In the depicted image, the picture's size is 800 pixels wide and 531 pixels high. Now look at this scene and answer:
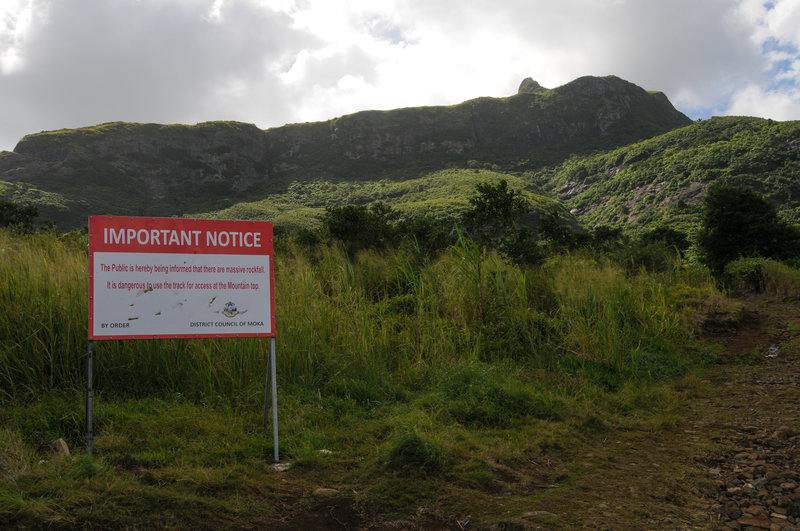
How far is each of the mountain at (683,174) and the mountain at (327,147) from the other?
82.0ft

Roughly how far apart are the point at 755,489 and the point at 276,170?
144m

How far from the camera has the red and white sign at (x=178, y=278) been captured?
3416 mm

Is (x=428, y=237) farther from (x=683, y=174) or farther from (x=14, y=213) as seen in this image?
(x=683, y=174)

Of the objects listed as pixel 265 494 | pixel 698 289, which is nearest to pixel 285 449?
pixel 265 494

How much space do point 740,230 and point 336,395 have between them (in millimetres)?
22367

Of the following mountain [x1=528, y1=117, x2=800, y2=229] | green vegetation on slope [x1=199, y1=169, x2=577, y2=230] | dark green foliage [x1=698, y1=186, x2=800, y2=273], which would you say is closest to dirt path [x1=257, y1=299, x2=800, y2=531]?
dark green foliage [x1=698, y1=186, x2=800, y2=273]

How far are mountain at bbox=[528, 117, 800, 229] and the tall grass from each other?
55860 millimetres

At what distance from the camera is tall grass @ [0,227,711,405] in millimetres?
4398

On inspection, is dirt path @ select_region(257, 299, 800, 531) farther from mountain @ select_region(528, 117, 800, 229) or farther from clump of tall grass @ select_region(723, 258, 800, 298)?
mountain @ select_region(528, 117, 800, 229)

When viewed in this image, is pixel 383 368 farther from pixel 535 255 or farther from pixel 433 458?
pixel 535 255

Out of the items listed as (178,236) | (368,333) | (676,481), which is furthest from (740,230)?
(178,236)

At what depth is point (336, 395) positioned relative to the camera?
4.71m

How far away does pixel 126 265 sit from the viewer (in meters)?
3.49

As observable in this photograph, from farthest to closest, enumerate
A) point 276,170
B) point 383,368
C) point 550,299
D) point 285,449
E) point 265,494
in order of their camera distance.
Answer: point 276,170, point 550,299, point 383,368, point 285,449, point 265,494
